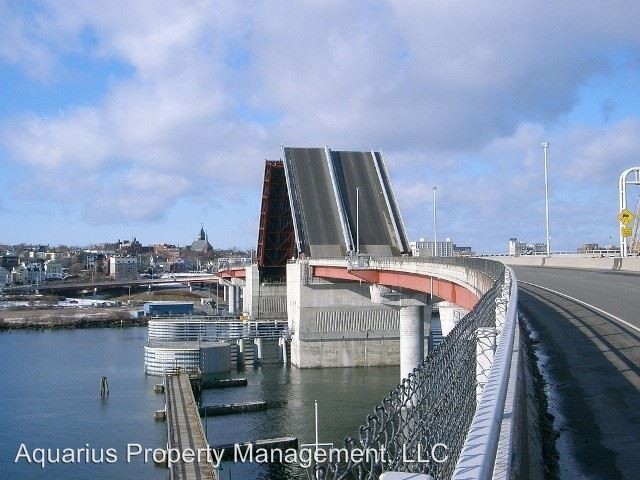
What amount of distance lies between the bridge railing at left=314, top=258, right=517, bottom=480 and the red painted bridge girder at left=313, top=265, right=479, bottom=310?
40.0ft

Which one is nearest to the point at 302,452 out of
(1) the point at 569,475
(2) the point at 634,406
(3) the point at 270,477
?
(3) the point at 270,477

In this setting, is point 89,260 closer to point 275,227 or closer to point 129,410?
point 275,227

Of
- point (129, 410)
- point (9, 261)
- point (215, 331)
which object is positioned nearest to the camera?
point (129, 410)

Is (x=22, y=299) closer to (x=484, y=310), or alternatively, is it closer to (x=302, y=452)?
(x=302, y=452)

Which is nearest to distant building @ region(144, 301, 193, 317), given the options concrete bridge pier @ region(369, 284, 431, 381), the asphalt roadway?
concrete bridge pier @ region(369, 284, 431, 381)

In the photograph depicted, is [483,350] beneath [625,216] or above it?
beneath

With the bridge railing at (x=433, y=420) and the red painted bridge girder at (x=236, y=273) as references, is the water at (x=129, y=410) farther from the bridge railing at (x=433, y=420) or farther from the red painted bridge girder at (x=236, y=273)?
the bridge railing at (x=433, y=420)

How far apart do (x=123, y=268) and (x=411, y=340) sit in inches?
5046

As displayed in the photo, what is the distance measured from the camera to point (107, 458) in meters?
20.9

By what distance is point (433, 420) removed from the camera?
12.2ft

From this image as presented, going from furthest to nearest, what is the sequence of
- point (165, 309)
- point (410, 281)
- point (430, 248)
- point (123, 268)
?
1. point (123, 268)
2. point (165, 309)
3. point (430, 248)
4. point (410, 281)

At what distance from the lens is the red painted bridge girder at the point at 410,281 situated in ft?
Result: 69.3

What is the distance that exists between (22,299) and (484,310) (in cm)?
10394

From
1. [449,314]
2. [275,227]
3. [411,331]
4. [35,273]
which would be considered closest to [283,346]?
[275,227]
